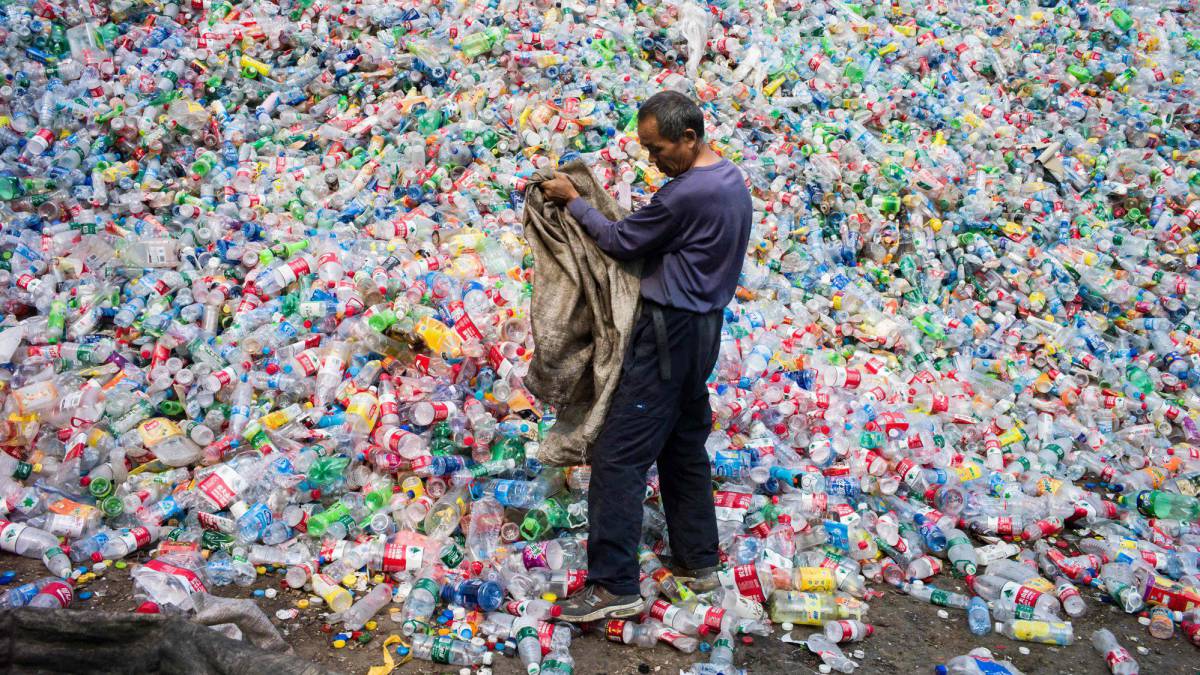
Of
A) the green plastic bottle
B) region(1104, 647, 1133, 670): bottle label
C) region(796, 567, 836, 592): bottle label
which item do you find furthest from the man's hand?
the green plastic bottle

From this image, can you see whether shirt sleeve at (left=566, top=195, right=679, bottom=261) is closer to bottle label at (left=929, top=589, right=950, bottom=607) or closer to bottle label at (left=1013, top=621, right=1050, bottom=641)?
bottle label at (left=929, top=589, right=950, bottom=607)

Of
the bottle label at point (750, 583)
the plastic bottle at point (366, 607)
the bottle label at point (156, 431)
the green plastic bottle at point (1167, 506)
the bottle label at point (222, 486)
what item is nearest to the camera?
the plastic bottle at point (366, 607)

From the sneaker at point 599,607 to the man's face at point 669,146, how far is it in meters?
1.52

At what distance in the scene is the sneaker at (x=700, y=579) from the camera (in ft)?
11.8

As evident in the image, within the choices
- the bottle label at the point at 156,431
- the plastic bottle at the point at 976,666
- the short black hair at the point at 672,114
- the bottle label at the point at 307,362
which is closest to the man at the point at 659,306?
the short black hair at the point at 672,114

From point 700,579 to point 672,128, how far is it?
5.69 feet

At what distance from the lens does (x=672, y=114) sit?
308 centimetres

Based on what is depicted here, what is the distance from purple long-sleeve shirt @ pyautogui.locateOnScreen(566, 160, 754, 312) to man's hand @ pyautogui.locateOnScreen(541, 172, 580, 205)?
0.40 ft

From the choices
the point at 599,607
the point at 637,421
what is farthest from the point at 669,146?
the point at 599,607

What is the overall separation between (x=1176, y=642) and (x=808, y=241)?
303 centimetres

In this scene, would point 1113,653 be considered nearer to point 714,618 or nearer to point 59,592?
point 714,618

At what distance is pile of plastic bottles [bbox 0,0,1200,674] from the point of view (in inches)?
146

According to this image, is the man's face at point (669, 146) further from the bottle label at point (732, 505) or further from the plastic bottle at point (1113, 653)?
the plastic bottle at point (1113, 653)

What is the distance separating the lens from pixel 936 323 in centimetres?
566
